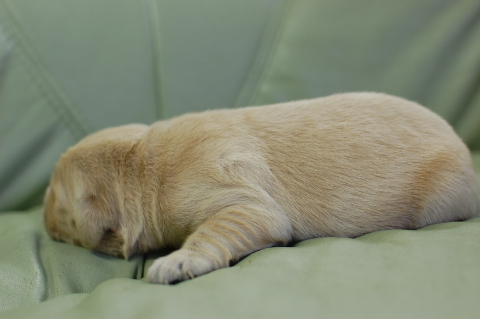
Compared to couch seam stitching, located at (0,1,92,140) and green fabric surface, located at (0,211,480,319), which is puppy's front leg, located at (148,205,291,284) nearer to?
green fabric surface, located at (0,211,480,319)

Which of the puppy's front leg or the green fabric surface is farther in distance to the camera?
the puppy's front leg

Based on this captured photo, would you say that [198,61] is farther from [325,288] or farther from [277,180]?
[325,288]

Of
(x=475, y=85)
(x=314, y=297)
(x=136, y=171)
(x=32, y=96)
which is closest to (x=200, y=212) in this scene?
(x=136, y=171)

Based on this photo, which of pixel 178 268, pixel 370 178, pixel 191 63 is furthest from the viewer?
pixel 191 63

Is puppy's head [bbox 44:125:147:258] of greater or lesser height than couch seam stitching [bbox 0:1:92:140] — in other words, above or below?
below

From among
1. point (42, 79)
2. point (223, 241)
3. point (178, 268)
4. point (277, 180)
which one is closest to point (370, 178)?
point (277, 180)

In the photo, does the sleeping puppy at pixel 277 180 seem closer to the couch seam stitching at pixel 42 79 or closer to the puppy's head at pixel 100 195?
the puppy's head at pixel 100 195

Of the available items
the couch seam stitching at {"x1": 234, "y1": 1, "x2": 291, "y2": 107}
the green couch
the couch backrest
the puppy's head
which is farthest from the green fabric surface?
the couch seam stitching at {"x1": 234, "y1": 1, "x2": 291, "y2": 107}

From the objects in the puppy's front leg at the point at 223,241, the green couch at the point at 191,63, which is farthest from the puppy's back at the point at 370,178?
the green couch at the point at 191,63
